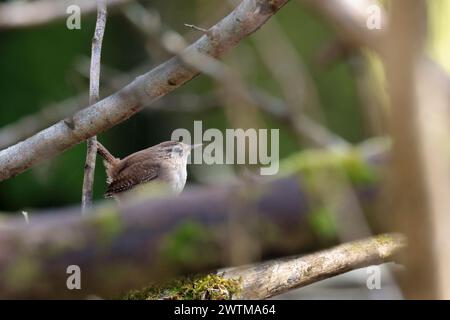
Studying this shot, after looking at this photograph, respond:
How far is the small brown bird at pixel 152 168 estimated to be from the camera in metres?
0.88

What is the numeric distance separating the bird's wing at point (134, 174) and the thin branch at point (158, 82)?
55 millimetres

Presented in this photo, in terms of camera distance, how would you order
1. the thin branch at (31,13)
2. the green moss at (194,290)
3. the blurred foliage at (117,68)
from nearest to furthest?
the green moss at (194,290) → the blurred foliage at (117,68) → the thin branch at (31,13)

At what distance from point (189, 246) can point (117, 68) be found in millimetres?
847

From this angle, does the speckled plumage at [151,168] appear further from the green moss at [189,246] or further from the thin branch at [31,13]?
the thin branch at [31,13]

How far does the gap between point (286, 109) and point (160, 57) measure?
0.56 metres

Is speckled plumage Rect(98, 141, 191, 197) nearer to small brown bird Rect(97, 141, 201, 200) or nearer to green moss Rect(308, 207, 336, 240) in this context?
small brown bird Rect(97, 141, 201, 200)

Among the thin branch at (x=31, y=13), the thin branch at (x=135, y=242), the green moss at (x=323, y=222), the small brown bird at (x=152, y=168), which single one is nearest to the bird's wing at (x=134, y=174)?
the small brown bird at (x=152, y=168)

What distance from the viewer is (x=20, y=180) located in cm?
273

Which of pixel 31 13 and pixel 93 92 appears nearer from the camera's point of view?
pixel 93 92

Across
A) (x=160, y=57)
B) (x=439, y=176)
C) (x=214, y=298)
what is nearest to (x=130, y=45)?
(x=160, y=57)

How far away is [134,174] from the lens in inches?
35.6

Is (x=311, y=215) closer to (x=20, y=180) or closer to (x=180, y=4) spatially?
(x=180, y=4)

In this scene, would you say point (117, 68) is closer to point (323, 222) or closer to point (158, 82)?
point (323, 222)

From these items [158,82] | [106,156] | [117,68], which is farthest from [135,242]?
[117,68]
